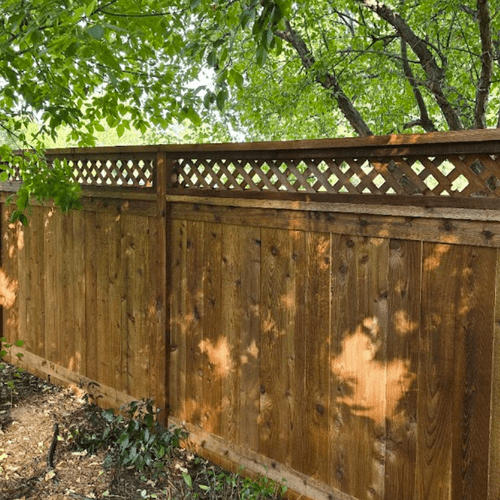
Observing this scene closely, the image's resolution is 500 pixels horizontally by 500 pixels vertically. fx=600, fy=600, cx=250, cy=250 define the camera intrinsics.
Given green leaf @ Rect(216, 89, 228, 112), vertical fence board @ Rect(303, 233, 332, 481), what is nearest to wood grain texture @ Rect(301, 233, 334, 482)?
vertical fence board @ Rect(303, 233, 332, 481)

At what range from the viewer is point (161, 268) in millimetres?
3721

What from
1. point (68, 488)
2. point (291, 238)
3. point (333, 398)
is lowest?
point (68, 488)

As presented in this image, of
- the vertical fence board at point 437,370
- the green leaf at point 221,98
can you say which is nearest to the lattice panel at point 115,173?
the green leaf at point 221,98

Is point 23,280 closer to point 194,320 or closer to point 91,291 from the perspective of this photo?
point 91,291

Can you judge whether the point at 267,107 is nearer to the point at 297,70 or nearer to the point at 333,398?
the point at 297,70

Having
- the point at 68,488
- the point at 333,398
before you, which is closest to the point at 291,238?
the point at 333,398

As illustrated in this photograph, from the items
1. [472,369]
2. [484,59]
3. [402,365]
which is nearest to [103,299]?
[402,365]

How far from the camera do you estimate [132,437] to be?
3652mm

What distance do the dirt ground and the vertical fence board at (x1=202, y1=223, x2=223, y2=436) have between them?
31cm

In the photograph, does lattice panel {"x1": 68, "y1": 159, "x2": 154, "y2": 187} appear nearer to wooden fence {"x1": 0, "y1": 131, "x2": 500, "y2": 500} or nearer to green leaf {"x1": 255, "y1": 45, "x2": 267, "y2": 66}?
wooden fence {"x1": 0, "y1": 131, "x2": 500, "y2": 500}

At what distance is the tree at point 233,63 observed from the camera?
2984 mm

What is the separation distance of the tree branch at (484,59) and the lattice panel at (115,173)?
281 centimetres

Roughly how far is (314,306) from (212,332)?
799 mm

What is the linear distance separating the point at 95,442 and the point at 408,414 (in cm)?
209
